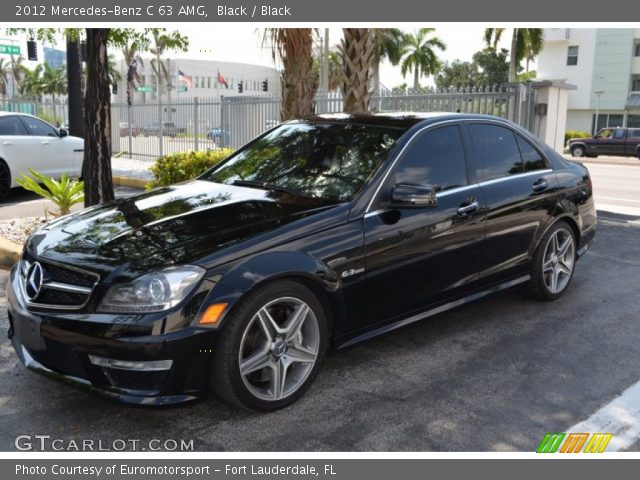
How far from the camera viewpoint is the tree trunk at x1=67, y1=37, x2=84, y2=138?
14.1 m

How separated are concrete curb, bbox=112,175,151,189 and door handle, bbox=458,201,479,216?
938 cm

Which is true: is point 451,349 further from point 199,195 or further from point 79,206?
point 79,206

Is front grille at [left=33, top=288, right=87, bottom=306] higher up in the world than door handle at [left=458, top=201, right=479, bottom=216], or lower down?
lower down

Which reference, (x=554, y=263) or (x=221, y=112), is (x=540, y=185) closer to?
(x=554, y=263)

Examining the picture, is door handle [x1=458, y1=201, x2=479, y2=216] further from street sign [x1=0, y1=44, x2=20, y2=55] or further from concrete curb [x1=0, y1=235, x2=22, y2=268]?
street sign [x1=0, y1=44, x2=20, y2=55]

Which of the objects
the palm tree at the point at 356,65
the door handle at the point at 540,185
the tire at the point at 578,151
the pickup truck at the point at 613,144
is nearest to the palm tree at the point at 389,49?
the tire at the point at 578,151

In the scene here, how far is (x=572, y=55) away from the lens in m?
51.8

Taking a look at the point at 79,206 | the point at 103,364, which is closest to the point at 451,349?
the point at 103,364

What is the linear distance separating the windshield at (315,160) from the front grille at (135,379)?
1.56m

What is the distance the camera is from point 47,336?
3377 mm

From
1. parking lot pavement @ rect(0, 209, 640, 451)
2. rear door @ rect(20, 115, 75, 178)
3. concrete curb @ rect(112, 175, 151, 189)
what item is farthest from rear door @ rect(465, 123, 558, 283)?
concrete curb @ rect(112, 175, 151, 189)

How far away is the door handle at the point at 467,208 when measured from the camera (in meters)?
4.57
